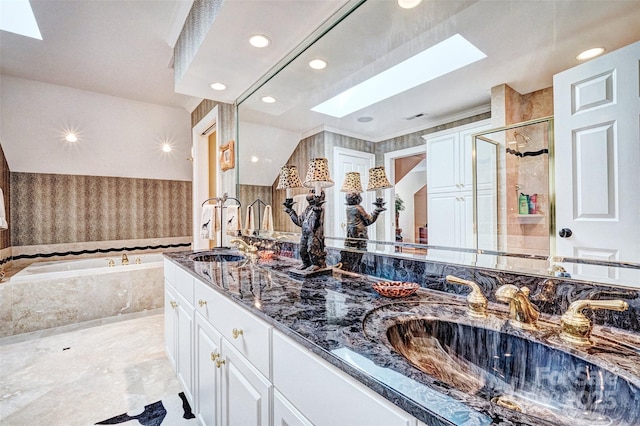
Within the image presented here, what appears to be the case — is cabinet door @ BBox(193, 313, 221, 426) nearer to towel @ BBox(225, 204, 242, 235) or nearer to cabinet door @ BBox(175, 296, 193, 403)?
cabinet door @ BBox(175, 296, 193, 403)

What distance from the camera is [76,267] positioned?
3.71 metres

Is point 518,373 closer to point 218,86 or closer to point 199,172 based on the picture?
point 218,86

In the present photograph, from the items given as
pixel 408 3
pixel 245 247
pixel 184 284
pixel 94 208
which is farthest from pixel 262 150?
pixel 94 208

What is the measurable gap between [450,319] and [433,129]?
0.75 meters

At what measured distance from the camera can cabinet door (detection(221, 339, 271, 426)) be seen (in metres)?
0.85

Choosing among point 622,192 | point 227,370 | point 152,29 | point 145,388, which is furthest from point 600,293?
point 152,29

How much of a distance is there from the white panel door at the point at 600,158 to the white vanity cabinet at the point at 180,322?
1.60 meters

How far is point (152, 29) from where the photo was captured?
7.96ft

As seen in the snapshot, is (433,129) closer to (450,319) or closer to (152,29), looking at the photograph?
(450,319)

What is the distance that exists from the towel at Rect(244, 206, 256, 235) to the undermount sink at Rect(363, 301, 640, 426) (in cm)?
190

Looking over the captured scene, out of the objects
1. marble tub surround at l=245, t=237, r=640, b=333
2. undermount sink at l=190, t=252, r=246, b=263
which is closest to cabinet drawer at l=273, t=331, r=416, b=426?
marble tub surround at l=245, t=237, r=640, b=333

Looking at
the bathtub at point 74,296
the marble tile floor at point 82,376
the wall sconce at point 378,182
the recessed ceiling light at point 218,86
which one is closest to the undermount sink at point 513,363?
the wall sconce at point 378,182

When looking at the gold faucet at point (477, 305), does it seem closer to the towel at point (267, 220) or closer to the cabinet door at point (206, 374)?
the cabinet door at point (206, 374)

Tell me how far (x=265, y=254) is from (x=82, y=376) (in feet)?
4.81
